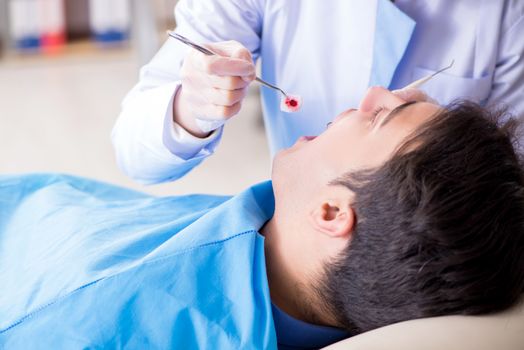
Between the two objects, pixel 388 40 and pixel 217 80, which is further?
pixel 388 40

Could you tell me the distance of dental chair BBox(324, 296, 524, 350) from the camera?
3.30 feet

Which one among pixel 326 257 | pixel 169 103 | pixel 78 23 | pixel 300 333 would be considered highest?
pixel 169 103

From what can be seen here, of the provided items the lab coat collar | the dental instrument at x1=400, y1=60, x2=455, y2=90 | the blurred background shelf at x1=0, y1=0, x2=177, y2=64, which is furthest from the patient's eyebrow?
the blurred background shelf at x1=0, y1=0, x2=177, y2=64

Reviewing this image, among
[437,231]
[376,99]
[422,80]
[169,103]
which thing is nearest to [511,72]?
[422,80]

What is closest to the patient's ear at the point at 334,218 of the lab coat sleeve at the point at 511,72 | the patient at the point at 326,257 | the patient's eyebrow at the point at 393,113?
the patient at the point at 326,257

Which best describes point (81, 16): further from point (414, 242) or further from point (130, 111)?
point (414, 242)

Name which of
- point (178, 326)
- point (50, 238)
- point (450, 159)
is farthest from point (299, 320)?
point (50, 238)

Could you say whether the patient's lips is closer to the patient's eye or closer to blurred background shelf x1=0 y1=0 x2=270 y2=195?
the patient's eye

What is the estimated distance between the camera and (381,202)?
3.67ft

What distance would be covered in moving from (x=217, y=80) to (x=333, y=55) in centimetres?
39

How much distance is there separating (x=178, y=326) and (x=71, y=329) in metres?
0.15

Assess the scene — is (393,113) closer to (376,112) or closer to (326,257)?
(376,112)

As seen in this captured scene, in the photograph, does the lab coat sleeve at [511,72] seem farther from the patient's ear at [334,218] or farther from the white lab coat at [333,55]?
the patient's ear at [334,218]

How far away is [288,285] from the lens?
123cm
